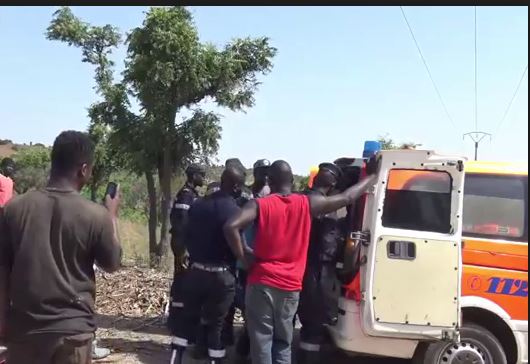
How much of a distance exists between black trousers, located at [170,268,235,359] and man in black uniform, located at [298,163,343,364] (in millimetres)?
673

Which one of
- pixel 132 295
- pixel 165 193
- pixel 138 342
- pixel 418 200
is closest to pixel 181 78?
pixel 165 193

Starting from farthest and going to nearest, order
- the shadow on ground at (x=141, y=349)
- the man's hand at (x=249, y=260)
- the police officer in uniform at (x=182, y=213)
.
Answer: the police officer in uniform at (x=182, y=213), the shadow on ground at (x=141, y=349), the man's hand at (x=249, y=260)

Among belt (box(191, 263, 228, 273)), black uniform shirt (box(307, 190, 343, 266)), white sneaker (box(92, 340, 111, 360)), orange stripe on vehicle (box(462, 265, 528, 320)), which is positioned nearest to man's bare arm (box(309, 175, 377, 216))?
black uniform shirt (box(307, 190, 343, 266))

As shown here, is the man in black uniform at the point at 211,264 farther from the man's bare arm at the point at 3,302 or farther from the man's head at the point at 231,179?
the man's bare arm at the point at 3,302

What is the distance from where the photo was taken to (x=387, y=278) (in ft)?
15.9

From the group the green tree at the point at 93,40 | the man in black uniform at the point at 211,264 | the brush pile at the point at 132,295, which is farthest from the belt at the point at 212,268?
the green tree at the point at 93,40

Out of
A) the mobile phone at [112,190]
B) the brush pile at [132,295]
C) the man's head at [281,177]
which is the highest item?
the man's head at [281,177]

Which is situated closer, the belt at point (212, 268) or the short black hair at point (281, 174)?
the short black hair at point (281, 174)

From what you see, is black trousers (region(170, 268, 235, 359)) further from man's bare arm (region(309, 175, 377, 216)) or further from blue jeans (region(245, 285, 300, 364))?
man's bare arm (region(309, 175, 377, 216))

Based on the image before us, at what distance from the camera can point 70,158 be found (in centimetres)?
305

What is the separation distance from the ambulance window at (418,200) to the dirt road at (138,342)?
6.33 feet

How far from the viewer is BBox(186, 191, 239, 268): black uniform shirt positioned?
5.20m

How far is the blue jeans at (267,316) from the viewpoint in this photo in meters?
4.58

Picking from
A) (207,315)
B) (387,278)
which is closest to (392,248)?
(387,278)
